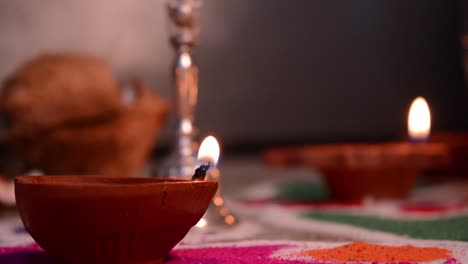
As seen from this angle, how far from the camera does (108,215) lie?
1.47ft

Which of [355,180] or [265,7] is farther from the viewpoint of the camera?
[265,7]

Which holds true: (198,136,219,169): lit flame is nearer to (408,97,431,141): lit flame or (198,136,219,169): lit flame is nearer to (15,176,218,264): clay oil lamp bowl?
(15,176,218,264): clay oil lamp bowl

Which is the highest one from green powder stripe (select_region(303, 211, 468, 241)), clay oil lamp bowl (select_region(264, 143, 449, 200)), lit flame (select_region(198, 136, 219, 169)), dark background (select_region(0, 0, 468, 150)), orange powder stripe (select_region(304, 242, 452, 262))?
dark background (select_region(0, 0, 468, 150))

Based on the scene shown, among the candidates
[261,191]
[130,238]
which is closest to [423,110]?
[261,191]

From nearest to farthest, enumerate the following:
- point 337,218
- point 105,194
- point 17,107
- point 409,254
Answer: point 105,194 → point 409,254 → point 337,218 → point 17,107

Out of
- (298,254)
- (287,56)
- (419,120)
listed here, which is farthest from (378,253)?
(287,56)

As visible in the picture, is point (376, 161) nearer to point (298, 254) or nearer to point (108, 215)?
point (298, 254)

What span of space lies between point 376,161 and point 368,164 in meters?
0.01

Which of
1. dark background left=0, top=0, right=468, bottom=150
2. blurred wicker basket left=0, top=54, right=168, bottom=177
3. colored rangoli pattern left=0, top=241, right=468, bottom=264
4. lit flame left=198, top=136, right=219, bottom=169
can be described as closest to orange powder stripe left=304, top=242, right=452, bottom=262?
colored rangoli pattern left=0, top=241, right=468, bottom=264

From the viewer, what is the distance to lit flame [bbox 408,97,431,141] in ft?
2.92

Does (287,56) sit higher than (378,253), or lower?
higher

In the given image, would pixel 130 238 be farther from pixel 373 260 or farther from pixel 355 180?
pixel 355 180

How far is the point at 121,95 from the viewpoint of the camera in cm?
127

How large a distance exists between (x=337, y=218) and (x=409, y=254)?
27 cm
